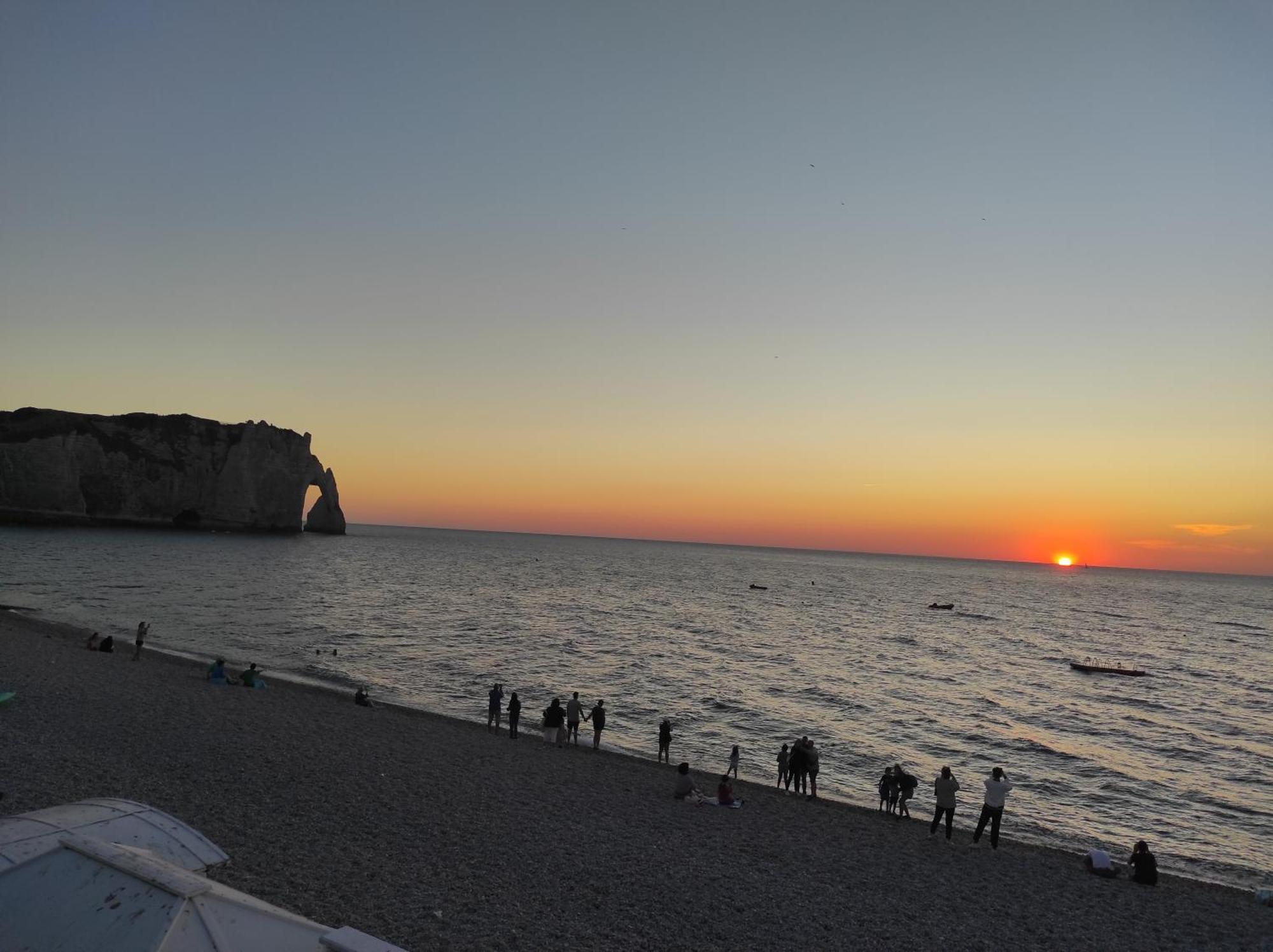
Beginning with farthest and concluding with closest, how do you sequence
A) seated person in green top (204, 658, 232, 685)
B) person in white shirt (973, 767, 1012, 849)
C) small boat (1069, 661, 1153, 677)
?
small boat (1069, 661, 1153, 677) < seated person in green top (204, 658, 232, 685) < person in white shirt (973, 767, 1012, 849)

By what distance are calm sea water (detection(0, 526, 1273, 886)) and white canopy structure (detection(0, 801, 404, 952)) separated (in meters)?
18.8

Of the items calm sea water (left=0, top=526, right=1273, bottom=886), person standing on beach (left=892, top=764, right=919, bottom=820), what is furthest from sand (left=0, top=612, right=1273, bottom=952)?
calm sea water (left=0, top=526, right=1273, bottom=886)

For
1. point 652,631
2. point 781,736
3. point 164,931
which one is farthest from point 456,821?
point 652,631

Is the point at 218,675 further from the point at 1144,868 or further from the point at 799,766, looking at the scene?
the point at 1144,868

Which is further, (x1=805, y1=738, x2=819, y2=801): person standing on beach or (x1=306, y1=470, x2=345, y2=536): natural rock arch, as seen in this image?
(x1=306, y1=470, x2=345, y2=536): natural rock arch

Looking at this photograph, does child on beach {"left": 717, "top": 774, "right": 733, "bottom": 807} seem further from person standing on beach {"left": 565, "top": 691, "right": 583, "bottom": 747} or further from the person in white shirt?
person standing on beach {"left": 565, "top": 691, "right": 583, "bottom": 747}

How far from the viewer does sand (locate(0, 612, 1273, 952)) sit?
10000 mm

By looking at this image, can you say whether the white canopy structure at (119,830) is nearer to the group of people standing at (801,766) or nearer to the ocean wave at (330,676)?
the group of people standing at (801,766)

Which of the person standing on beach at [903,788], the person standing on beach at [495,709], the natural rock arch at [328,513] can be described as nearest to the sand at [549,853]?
the person standing on beach at [903,788]

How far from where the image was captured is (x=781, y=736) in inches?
1058

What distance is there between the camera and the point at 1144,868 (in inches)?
556

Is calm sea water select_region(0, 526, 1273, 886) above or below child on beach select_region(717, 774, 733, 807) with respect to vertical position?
below

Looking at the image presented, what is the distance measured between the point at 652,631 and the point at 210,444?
99016mm

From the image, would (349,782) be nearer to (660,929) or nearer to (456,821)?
(456,821)
